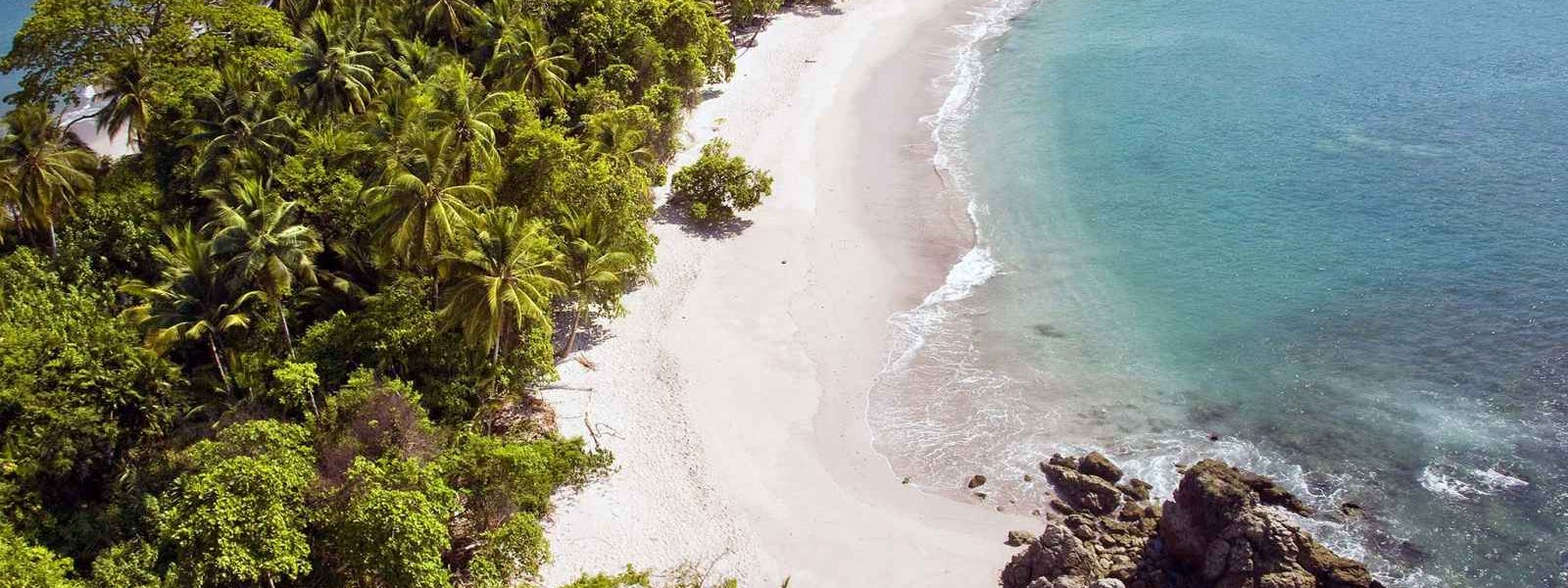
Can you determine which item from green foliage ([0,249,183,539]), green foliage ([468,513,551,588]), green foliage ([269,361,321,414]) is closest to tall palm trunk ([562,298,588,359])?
green foliage ([269,361,321,414])

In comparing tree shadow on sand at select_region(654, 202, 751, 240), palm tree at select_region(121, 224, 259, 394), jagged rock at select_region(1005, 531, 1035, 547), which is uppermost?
palm tree at select_region(121, 224, 259, 394)

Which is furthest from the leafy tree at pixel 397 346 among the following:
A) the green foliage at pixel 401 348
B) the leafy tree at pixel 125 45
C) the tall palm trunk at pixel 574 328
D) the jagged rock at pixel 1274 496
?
the jagged rock at pixel 1274 496

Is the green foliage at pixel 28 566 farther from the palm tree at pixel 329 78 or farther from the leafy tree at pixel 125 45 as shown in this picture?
the palm tree at pixel 329 78

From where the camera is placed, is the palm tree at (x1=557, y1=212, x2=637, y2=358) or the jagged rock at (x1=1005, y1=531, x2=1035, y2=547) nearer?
the jagged rock at (x1=1005, y1=531, x2=1035, y2=547)

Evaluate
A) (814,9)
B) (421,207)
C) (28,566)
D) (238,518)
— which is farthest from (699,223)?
(814,9)

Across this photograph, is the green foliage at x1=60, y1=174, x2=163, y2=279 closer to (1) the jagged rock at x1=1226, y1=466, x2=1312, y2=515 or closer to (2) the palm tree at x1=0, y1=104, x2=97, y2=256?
(2) the palm tree at x1=0, y1=104, x2=97, y2=256

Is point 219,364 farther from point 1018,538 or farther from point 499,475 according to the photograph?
point 1018,538

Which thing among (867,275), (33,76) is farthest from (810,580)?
(33,76)
